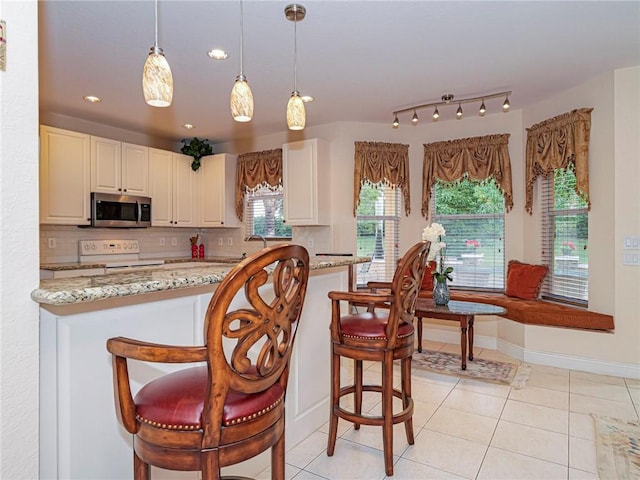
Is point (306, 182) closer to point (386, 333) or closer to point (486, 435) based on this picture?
point (386, 333)

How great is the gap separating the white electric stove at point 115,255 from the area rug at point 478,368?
325cm

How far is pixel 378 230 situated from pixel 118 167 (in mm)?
3221

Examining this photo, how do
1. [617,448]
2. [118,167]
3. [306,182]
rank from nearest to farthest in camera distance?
[617,448], [118,167], [306,182]

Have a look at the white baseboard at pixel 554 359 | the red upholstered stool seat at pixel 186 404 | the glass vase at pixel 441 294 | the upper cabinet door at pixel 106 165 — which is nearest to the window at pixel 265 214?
the upper cabinet door at pixel 106 165

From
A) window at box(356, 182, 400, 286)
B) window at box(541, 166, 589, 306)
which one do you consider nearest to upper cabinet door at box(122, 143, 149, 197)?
window at box(356, 182, 400, 286)

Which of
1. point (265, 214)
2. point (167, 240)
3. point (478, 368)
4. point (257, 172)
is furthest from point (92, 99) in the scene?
point (478, 368)

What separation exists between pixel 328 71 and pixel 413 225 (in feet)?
7.66

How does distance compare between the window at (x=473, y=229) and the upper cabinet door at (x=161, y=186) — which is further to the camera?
the upper cabinet door at (x=161, y=186)

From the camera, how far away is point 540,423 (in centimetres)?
254

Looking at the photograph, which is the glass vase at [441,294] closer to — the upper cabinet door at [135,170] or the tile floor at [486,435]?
the tile floor at [486,435]

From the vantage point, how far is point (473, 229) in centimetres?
472

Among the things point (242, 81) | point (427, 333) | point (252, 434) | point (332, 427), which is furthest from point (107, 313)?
point (427, 333)

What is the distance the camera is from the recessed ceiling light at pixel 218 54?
9.45ft

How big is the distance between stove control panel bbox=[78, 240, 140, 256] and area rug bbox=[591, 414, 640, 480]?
4967 millimetres
